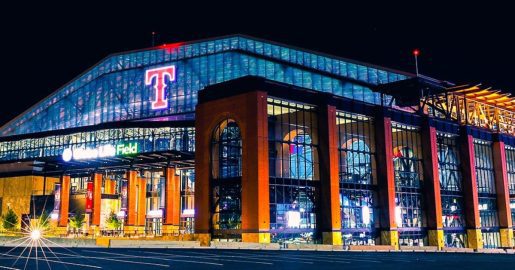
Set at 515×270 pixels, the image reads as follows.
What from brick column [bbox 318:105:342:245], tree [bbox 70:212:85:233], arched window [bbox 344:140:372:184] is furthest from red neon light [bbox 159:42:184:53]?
brick column [bbox 318:105:342:245]

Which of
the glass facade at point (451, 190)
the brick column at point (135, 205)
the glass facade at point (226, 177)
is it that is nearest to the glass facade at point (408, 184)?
the glass facade at point (451, 190)

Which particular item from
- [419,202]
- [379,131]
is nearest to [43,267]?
[379,131]

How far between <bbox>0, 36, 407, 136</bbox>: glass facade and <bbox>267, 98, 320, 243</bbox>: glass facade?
25.3 meters

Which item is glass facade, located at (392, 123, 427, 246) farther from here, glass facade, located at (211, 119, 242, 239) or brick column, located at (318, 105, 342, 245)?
glass facade, located at (211, 119, 242, 239)

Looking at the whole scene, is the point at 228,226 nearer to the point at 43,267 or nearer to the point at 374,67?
the point at 43,267

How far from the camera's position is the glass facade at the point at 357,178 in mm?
56500

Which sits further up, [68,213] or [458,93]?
[458,93]

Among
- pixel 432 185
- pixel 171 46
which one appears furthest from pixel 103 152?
pixel 432 185

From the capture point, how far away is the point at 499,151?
77.2 metres

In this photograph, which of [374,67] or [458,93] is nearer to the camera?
[458,93]

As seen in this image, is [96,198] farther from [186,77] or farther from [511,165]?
[511,165]

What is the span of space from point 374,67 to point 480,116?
Result: 18.5 meters

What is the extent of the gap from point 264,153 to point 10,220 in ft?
147

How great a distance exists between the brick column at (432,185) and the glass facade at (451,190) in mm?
3202
